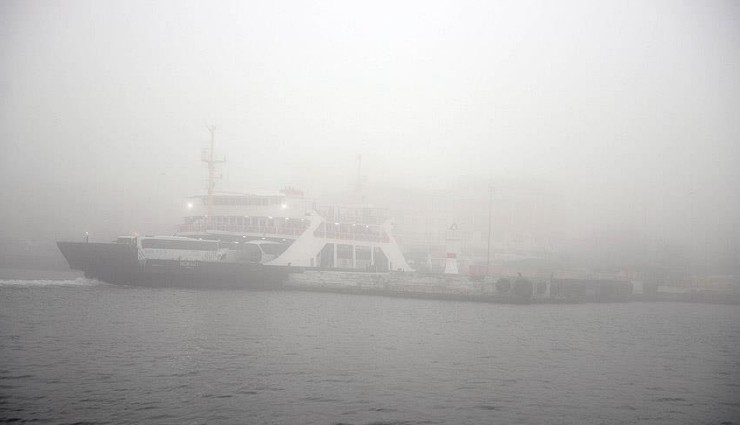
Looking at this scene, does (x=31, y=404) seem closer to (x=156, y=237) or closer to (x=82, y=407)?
(x=82, y=407)

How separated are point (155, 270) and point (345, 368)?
29307mm

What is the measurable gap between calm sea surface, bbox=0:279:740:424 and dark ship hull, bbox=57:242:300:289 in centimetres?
1039

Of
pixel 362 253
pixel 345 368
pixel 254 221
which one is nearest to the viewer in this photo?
pixel 345 368

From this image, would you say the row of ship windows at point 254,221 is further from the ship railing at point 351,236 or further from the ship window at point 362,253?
the ship window at point 362,253

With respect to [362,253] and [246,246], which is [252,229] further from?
[362,253]

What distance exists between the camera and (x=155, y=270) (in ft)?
139

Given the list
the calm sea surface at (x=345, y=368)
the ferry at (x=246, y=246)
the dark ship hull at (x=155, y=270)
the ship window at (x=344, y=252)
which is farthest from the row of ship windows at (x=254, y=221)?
the calm sea surface at (x=345, y=368)

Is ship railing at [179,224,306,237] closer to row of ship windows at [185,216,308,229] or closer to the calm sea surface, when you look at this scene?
row of ship windows at [185,216,308,229]

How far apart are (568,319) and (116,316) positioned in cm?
2470

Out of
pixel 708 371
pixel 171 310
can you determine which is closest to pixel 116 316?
pixel 171 310

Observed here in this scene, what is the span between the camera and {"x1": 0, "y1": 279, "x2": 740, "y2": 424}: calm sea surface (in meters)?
12.6

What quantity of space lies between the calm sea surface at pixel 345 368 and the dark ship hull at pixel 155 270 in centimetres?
1039

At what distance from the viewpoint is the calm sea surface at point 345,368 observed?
12609 millimetres

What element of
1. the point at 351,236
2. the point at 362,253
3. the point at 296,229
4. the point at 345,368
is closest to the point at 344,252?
the point at 351,236
